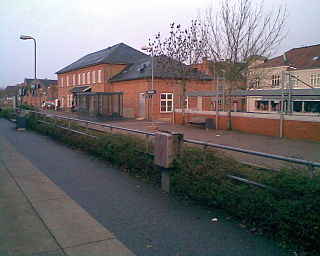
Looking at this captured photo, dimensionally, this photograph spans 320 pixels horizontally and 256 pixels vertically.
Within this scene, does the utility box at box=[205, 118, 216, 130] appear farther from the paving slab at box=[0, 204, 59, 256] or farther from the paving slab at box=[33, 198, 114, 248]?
the paving slab at box=[0, 204, 59, 256]

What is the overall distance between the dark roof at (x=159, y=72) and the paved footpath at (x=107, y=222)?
17.4 meters

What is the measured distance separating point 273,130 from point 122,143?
10717 mm

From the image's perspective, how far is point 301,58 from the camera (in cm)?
4834

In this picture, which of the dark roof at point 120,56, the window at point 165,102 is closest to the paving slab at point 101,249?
the window at point 165,102

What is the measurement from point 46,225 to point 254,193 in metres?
3.07

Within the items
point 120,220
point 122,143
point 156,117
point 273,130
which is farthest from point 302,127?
point 156,117

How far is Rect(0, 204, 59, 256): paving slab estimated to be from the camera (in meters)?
4.40

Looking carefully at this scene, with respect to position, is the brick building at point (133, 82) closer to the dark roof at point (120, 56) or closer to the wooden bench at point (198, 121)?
the dark roof at point (120, 56)

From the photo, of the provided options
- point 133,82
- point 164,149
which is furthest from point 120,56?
point 164,149

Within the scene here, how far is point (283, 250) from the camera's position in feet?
14.2

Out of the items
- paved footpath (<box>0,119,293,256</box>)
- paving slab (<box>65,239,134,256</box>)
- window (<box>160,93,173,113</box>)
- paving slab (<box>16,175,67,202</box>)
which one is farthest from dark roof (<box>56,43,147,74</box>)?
paving slab (<box>65,239,134,256</box>)

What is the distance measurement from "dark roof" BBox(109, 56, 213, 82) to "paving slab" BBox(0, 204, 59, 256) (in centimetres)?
1983

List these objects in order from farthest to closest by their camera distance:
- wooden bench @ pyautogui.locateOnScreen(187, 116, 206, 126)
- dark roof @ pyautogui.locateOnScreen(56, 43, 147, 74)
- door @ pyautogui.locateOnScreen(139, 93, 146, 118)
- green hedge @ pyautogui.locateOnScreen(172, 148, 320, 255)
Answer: dark roof @ pyautogui.locateOnScreen(56, 43, 147, 74) → door @ pyautogui.locateOnScreen(139, 93, 146, 118) → wooden bench @ pyautogui.locateOnScreen(187, 116, 206, 126) → green hedge @ pyautogui.locateOnScreen(172, 148, 320, 255)

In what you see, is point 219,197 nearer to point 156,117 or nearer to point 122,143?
point 122,143
